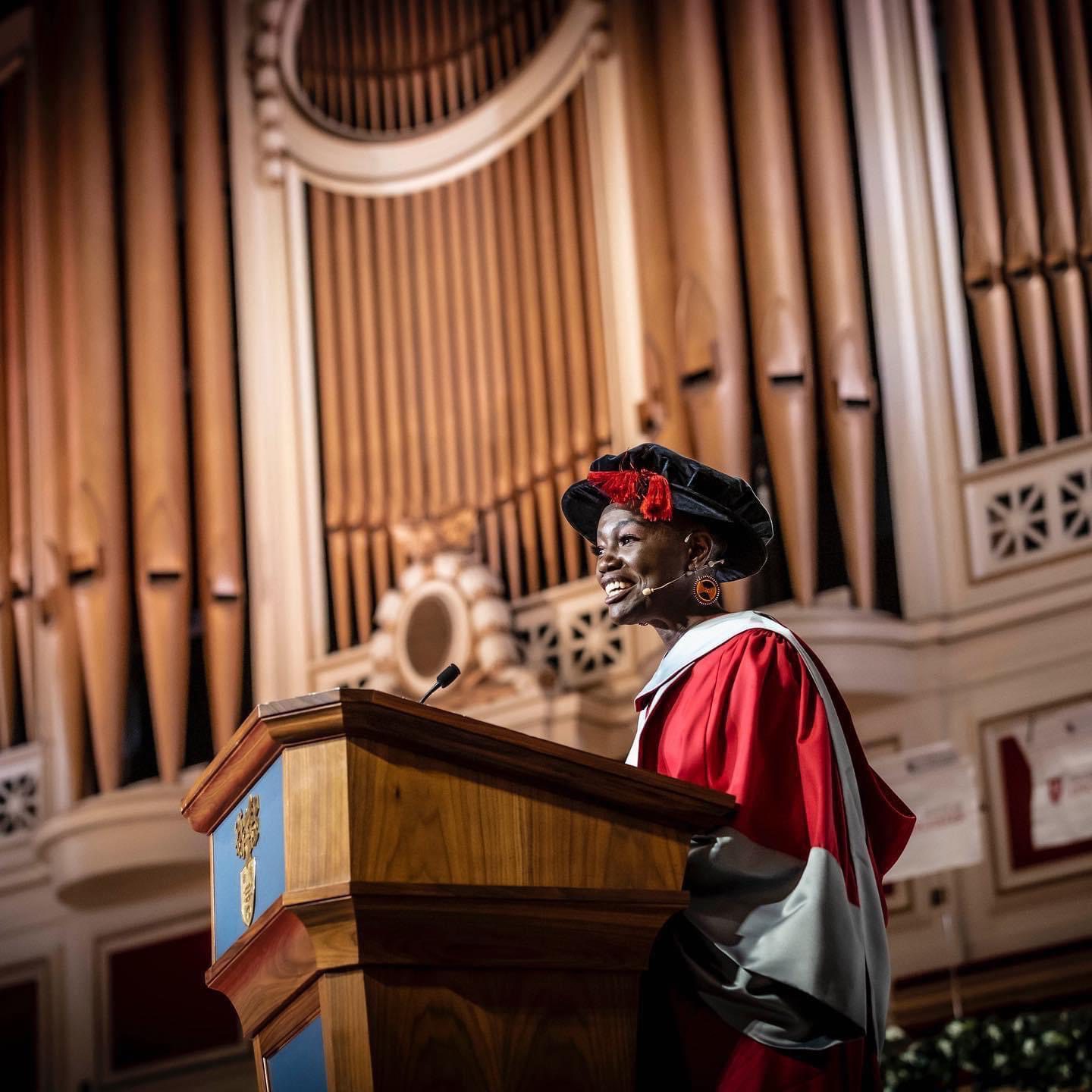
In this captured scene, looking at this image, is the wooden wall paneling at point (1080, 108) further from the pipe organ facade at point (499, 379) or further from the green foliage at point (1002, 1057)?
the green foliage at point (1002, 1057)

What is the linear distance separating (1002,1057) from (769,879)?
239 cm

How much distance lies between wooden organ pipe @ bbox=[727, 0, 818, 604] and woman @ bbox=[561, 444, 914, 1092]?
10.1 ft

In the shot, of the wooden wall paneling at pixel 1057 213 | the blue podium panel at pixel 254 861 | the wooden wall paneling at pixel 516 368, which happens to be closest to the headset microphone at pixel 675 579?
the blue podium panel at pixel 254 861

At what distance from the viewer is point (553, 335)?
6.62 meters

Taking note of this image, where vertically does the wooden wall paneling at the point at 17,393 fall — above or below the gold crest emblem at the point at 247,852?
above

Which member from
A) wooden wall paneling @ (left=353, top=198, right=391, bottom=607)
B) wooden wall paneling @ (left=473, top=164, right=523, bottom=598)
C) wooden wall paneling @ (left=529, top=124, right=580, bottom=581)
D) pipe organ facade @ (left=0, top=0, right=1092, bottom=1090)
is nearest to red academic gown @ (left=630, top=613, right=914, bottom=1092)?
pipe organ facade @ (left=0, top=0, right=1092, bottom=1090)

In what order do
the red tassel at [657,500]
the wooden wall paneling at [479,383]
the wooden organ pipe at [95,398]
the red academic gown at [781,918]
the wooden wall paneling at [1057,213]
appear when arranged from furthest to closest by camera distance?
the wooden organ pipe at [95,398]
the wooden wall paneling at [479,383]
the wooden wall paneling at [1057,213]
the red tassel at [657,500]
the red academic gown at [781,918]

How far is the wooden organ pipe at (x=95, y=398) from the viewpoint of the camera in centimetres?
669

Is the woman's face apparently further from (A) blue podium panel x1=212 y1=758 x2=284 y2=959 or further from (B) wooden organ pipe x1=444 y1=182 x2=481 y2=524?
(B) wooden organ pipe x1=444 y1=182 x2=481 y2=524

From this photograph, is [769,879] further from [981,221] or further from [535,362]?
[535,362]

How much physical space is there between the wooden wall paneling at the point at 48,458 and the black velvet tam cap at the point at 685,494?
14.0 ft

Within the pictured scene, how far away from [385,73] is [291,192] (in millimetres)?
572

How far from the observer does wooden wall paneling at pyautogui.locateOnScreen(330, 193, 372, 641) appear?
679cm

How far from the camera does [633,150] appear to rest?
6414 millimetres
